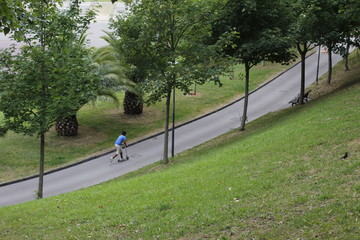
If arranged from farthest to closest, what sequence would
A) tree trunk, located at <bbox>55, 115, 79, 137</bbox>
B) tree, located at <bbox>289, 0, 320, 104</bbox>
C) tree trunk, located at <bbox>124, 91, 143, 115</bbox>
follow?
1. tree trunk, located at <bbox>124, 91, 143, 115</bbox>
2. tree trunk, located at <bbox>55, 115, 79, 137</bbox>
3. tree, located at <bbox>289, 0, 320, 104</bbox>

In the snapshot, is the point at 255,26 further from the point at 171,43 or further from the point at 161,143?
the point at 161,143

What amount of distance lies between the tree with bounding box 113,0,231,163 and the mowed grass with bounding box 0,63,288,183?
5.35 metres

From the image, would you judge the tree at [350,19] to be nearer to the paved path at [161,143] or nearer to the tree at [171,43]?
the tree at [171,43]

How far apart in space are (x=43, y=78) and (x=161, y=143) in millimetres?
10149

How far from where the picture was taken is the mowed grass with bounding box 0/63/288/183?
20.6 metres

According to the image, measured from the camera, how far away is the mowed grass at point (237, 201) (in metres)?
7.48

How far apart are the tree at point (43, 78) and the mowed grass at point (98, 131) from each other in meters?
3.97

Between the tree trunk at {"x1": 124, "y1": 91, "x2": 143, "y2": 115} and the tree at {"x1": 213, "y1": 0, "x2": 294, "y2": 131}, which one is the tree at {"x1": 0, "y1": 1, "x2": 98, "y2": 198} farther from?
the tree trunk at {"x1": 124, "y1": 91, "x2": 143, "y2": 115}

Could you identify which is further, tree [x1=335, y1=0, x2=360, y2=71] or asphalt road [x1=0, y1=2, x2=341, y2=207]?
asphalt road [x1=0, y1=2, x2=341, y2=207]

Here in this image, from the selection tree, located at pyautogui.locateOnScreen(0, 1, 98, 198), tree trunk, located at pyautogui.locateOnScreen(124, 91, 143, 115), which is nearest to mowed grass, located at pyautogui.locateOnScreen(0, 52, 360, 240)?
tree, located at pyautogui.locateOnScreen(0, 1, 98, 198)

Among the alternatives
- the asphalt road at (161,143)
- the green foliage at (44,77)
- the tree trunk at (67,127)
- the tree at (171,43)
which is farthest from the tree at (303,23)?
the tree trunk at (67,127)

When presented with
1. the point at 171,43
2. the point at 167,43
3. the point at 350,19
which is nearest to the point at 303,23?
the point at 350,19

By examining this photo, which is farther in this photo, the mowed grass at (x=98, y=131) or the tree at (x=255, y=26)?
the mowed grass at (x=98, y=131)

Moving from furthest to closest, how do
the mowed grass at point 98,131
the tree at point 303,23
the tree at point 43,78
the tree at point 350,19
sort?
the mowed grass at point 98,131 < the tree at point 303,23 < the tree at point 350,19 < the tree at point 43,78
